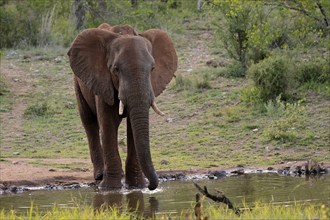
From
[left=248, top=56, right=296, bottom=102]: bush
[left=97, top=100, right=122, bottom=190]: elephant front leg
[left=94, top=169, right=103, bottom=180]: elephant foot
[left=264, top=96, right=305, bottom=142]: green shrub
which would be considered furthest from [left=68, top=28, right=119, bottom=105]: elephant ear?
[left=248, top=56, right=296, bottom=102]: bush

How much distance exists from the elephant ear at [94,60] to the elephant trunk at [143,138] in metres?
0.94

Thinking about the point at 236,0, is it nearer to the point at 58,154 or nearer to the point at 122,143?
the point at 122,143

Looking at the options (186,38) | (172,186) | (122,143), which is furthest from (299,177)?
(186,38)

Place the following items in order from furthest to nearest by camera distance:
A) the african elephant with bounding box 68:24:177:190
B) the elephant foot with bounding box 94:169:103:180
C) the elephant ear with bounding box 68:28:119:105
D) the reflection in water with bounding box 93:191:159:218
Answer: the elephant foot with bounding box 94:169:103:180 → the elephant ear with bounding box 68:28:119:105 → the african elephant with bounding box 68:24:177:190 → the reflection in water with bounding box 93:191:159:218

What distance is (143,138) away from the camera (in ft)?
31.3

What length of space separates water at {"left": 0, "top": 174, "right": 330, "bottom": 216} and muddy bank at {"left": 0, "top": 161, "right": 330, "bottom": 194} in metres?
0.36

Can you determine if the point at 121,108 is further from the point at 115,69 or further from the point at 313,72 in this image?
the point at 313,72

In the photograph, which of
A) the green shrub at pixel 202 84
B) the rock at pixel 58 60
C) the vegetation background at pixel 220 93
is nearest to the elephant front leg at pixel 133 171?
the vegetation background at pixel 220 93

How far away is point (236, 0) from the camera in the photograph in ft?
51.2

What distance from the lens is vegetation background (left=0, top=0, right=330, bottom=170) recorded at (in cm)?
1452

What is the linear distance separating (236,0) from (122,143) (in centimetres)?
344

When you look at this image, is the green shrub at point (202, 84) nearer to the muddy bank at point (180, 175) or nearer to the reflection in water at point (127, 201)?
the muddy bank at point (180, 175)

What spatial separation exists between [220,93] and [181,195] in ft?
Answer: 27.1

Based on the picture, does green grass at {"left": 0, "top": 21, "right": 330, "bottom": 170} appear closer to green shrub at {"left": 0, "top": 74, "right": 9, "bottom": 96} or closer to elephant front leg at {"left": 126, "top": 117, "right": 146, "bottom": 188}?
green shrub at {"left": 0, "top": 74, "right": 9, "bottom": 96}
